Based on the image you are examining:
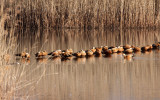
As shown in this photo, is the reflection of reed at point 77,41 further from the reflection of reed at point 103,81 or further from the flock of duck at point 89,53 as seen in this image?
the reflection of reed at point 103,81

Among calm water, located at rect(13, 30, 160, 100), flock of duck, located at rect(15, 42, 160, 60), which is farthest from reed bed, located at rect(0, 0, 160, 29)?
calm water, located at rect(13, 30, 160, 100)

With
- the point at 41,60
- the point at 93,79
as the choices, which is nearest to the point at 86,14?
the point at 41,60

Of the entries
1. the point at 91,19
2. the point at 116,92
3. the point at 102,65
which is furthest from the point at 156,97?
the point at 91,19

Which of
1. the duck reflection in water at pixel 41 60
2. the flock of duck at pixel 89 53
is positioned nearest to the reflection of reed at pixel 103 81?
the duck reflection in water at pixel 41 60

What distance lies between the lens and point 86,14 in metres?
14.8

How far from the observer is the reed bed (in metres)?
14.6

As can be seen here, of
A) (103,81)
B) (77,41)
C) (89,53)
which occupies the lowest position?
(103,81)

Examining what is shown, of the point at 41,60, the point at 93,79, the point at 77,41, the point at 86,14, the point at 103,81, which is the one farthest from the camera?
the point at 86,14

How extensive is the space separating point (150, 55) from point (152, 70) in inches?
65.9

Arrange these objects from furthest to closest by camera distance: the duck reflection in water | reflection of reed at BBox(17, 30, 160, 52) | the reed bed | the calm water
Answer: the reed bed < reflection of reed at BBox(17, 30, 160, 52) < the duck reflection in water < the calm water

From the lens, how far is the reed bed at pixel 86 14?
14602 millimetres

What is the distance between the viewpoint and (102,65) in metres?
6.12

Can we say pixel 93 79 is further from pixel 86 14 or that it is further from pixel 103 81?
pixel 86 14

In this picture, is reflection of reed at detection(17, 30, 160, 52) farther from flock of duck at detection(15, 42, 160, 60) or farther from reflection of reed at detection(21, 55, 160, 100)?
reflection of reed at detection(21, 55, 160, 100)
